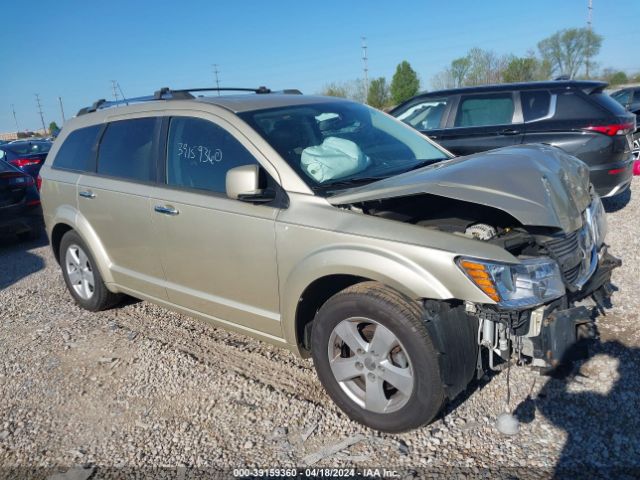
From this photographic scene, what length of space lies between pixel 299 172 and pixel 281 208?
253 mm

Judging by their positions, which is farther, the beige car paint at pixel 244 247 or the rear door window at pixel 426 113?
the rear door window at pixel 426 113

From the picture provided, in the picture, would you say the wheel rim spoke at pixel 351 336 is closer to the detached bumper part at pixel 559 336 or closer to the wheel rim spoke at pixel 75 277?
the detached bumper part at pixel 559 336

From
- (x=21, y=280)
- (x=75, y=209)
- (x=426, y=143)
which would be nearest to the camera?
(x=426, y=143)

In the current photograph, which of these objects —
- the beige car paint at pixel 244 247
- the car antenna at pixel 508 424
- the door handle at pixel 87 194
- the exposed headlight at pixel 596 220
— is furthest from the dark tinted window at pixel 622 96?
the door handle at pixel 87 194

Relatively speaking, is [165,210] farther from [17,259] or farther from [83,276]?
[17,259]

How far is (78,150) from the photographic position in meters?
4.77

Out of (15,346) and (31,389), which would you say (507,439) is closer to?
(31,389)

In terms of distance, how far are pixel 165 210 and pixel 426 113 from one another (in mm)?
5059

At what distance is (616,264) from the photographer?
3.36m

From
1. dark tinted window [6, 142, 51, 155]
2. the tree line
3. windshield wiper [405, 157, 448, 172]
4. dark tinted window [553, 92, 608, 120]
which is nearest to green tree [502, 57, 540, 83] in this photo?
the tree line

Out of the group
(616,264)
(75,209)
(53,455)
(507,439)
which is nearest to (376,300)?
(507,439)

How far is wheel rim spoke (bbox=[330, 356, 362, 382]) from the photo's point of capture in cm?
289

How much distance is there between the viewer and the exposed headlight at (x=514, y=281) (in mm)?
2416

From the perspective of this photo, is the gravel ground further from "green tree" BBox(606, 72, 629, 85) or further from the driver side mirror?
"green tree" BBox(606, 72, 629, 85)
